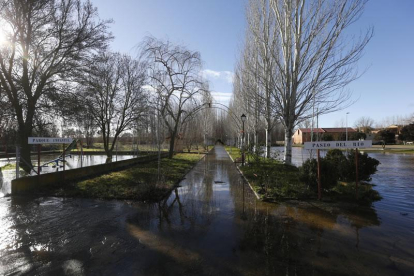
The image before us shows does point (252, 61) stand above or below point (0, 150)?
above

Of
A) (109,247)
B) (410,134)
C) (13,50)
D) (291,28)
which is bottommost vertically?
(109,247)

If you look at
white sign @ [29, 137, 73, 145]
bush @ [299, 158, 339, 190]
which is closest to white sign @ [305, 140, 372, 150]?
bush @ [299, 158, 339, 190]

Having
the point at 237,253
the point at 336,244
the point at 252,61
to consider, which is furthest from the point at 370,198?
the point at 252,61

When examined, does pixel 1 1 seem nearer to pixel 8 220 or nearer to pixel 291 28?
pixel 8 220

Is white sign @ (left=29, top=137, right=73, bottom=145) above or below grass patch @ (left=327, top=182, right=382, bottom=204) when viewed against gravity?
above

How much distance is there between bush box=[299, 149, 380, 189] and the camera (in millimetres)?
7824

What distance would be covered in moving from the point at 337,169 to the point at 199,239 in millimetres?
6051

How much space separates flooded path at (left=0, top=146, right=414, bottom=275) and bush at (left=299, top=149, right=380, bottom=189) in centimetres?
116

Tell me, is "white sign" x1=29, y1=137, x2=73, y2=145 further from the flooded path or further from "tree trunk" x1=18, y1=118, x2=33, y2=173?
"tree trunk" x1=18, y1=118, x2=33, y2=173

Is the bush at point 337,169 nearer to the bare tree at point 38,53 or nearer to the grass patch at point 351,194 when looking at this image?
the grass patch at point 351,194

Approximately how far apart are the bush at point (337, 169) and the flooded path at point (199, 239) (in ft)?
3.80

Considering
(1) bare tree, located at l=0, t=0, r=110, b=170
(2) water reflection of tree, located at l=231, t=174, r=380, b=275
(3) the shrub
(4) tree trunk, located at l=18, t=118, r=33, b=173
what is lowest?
(2) water reflection of tree, located at l=231, t=174, r=380, b=275

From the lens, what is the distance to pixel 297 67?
1310cm

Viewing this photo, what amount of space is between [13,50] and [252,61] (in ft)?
52.6
